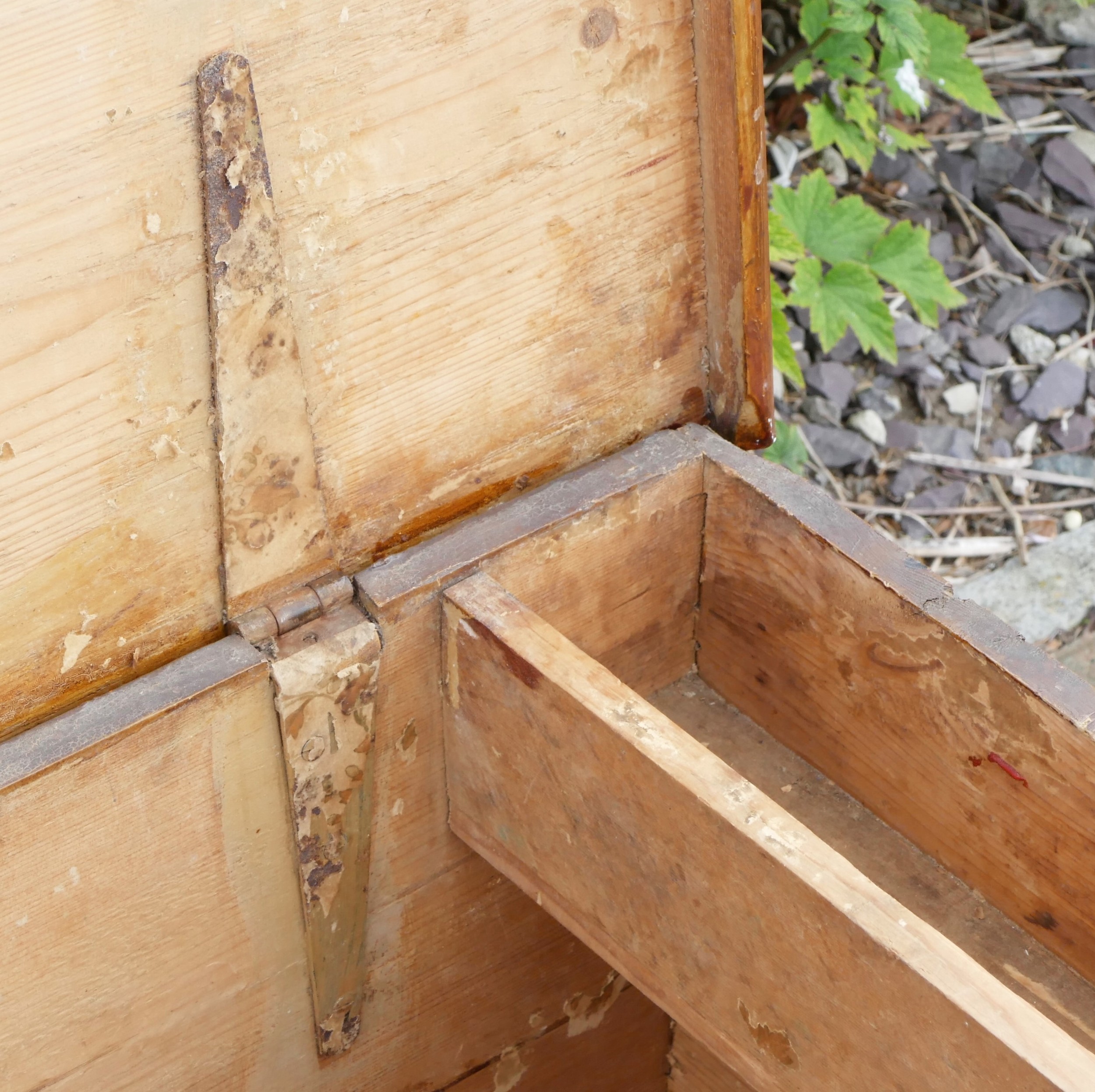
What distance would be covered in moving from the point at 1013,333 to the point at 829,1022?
2.02 meters

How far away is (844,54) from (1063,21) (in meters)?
1.10

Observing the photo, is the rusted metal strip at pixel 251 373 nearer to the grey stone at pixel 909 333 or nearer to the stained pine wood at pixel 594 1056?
the stained pine wood at pixel 594 1056

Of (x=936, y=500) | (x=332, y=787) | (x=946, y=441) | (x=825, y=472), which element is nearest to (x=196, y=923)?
(x=332, y=787)

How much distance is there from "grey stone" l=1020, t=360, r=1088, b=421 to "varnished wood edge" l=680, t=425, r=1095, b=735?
54.5 inches

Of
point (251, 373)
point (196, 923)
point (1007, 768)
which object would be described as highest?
point (251, 373)

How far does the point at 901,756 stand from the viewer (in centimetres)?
161

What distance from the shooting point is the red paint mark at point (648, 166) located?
143cm

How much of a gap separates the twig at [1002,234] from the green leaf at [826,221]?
27.8 inches

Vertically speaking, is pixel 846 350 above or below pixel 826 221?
below

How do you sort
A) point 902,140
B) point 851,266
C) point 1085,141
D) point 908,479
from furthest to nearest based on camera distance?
point 1085,141 → point 908,479 → point 902,140 → point 851,266

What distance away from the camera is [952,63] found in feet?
8.26

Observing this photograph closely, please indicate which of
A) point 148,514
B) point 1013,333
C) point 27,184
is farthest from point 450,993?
point 1013,333

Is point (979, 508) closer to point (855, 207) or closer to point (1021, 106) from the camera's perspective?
point (855, 207)

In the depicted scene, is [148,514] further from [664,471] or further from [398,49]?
[664,471]
